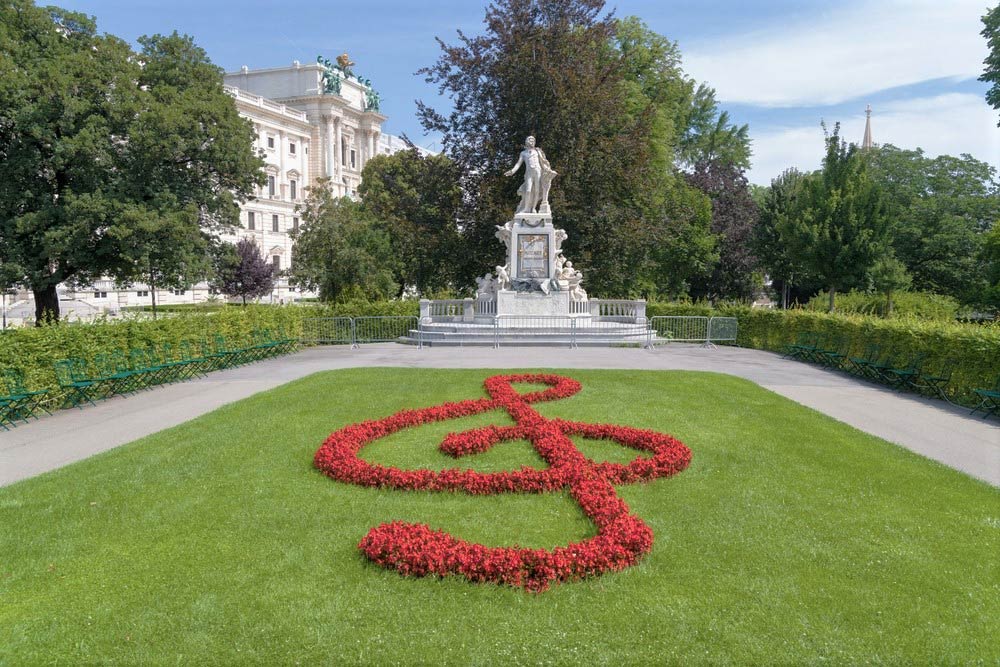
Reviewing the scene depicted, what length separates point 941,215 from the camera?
36625 millimetres

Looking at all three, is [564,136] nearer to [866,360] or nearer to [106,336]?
[866,360]

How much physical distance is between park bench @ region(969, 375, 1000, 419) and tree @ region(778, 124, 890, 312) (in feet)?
49.4

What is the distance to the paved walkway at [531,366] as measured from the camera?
347 inches

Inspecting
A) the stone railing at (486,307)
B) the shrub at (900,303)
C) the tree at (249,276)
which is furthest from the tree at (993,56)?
the tree at (249,276)

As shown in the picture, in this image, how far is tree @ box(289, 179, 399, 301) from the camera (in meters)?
35.2

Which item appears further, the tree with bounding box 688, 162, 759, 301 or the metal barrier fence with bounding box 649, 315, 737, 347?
the tree with bounding box 688, 162, 759, 301

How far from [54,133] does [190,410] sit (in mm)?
16358

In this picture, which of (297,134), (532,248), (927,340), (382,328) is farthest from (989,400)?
(297,134)

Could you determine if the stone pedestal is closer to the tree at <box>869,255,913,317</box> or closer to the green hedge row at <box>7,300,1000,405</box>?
the green hedge row at <box>7,300,1000,405</box>

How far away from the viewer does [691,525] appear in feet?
19.0

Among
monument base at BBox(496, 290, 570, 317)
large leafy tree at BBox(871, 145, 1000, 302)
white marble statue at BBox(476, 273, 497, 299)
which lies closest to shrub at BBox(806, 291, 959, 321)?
large leafy tree at BBox(871, 145, 1000, 302)

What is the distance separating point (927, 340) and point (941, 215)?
94.8 ft

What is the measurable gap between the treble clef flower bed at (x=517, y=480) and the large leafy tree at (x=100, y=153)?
17.8 m

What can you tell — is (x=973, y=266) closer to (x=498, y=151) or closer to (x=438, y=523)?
(x=498, y=151)
